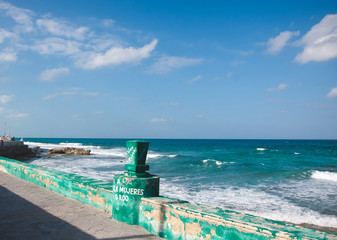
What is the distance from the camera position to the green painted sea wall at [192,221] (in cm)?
229

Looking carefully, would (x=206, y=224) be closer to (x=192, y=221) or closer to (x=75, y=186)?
(x=192, y=221)

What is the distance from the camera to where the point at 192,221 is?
2.86 metres

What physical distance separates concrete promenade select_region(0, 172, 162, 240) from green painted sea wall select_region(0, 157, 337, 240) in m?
0.17

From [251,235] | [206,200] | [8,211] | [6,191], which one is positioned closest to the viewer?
[251,235]

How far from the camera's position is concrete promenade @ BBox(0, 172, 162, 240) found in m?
3.26

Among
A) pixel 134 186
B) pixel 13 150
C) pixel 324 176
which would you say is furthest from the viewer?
pixel 13 150

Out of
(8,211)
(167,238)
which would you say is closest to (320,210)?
(167,238)

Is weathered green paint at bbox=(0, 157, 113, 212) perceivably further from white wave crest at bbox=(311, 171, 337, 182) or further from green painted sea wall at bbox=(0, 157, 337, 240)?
white wave crest at bbox=(311, 171, 337, 182)

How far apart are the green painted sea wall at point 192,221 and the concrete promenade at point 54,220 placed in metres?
0.17

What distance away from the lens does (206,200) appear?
996 cm

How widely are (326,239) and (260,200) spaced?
8.84 m

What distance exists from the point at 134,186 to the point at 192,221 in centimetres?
100

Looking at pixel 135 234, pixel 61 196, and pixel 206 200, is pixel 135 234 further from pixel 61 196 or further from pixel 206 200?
pixel 206 200

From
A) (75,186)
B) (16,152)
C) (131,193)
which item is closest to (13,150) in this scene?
(16,152)
